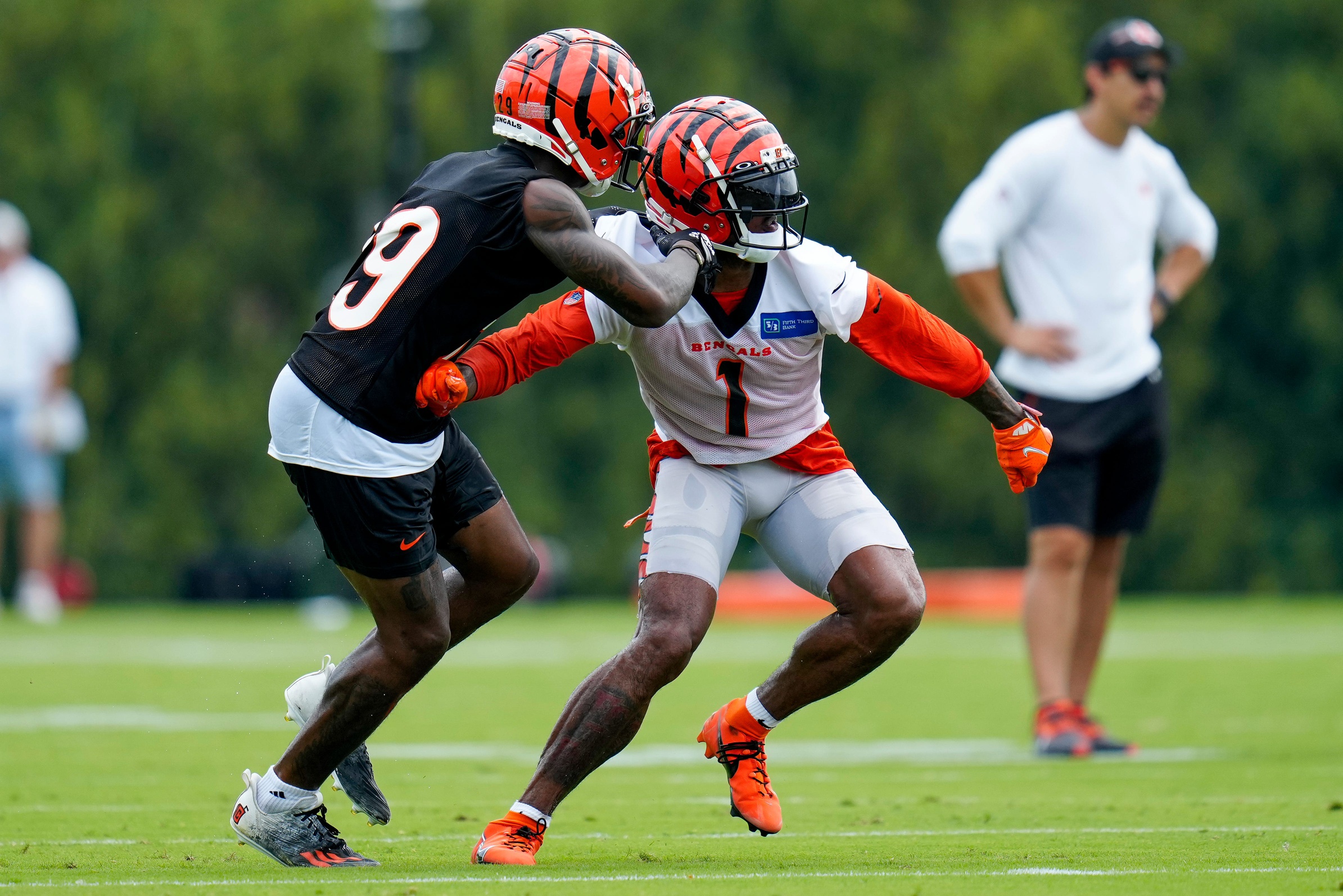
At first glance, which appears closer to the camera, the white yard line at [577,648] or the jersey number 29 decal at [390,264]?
the jersey number 29 decal at [390,264]

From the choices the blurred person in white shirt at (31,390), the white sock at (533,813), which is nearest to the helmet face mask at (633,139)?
the white sock at (533,813)

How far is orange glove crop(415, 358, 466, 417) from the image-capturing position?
178 inches

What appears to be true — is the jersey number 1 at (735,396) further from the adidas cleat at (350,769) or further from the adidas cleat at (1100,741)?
the adidas cleat at (1100,741)

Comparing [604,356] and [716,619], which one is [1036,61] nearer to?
[604,356]

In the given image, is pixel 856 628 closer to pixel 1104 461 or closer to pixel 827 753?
pixel 827 753

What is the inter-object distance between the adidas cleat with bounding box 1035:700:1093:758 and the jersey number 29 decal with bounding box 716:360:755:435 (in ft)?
8.36

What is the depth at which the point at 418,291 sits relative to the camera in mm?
4551

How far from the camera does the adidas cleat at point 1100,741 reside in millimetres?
7043

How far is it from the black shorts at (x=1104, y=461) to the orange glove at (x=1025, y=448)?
218 cm

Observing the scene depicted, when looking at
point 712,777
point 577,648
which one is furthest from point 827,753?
point 577,648

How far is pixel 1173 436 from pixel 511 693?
39.1 feet

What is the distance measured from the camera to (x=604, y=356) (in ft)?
64.5

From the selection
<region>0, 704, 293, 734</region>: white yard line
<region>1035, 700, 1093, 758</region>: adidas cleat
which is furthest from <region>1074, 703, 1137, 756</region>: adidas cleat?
<region>0, 704, 293, 734</region>: white yard line

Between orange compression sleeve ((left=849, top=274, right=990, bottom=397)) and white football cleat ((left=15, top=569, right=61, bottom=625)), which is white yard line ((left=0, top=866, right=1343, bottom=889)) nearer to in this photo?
orange compression sleeve ((left=849, top=274, right=990, bottom=397))
